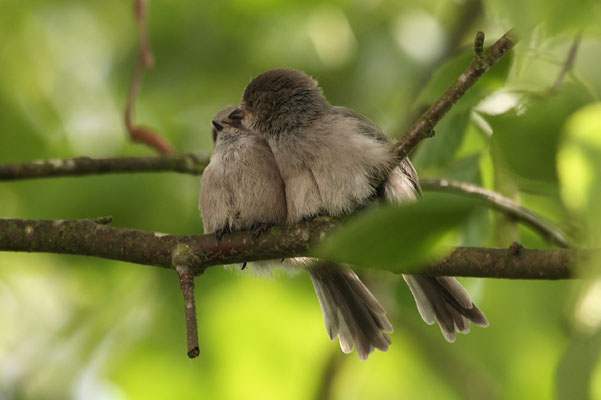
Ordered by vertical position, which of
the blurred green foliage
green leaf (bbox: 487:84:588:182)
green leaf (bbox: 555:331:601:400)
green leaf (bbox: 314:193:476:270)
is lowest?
the blurred green foliage

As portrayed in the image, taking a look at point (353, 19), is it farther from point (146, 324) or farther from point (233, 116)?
point (146, 324)

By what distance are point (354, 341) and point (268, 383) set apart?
770mm

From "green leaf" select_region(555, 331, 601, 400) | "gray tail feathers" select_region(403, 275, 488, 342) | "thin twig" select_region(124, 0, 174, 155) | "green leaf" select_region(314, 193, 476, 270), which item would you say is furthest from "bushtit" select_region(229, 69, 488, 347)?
"green leaf" select_region(314, 193, 476, 270)

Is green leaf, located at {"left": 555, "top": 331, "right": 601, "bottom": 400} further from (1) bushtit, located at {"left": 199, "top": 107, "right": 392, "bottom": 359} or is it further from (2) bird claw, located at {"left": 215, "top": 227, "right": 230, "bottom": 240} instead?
(1) bushtit, located at {"left": 199, "top": 107, "right": 392, "bottom": 359}

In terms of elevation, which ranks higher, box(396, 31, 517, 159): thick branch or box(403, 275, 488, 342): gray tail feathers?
box(396, 31, 517, 159): thick branch

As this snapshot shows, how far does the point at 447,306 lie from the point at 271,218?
987 millimetres

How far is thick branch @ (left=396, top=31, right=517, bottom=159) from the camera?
2.31m

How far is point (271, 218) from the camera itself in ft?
11.6

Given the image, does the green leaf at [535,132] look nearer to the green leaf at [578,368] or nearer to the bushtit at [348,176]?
the bushtit at [348,176]

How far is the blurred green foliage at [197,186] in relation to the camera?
3006 mm

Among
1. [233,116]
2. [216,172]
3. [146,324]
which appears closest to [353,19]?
[233,116]

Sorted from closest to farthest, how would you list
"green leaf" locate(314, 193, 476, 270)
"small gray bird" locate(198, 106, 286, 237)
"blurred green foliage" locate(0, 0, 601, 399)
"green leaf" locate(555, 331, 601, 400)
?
"green leaf" locate(314, 193, 476, 270) → "green leaf" locate(555, 331, 601, 400) → "blurred green foliage" locate(0, 0, 601, 399) → "small gray bird" locate(198, 106, 286, 237)

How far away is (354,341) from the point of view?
3650mm

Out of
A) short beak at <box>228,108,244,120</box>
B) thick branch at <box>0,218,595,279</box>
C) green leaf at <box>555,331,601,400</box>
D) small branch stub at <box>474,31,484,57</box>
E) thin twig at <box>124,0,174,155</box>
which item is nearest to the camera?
green leaf at <box>555,331,601,400</box>
